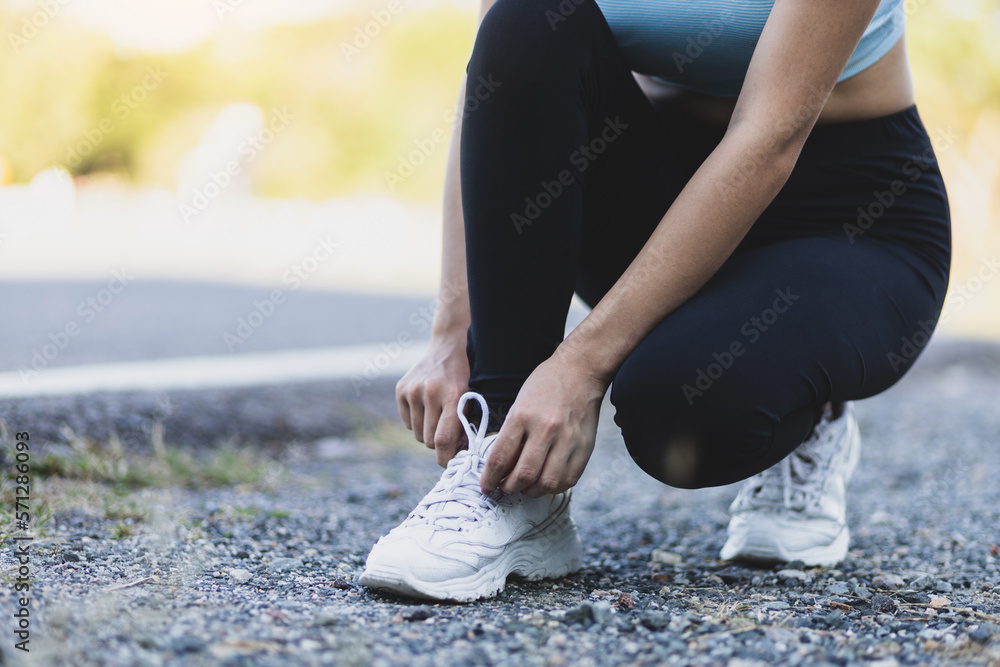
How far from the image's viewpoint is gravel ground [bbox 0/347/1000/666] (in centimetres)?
89

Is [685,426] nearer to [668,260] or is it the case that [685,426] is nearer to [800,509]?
[668,260]

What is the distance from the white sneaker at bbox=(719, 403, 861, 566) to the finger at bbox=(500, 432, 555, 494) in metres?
0.49

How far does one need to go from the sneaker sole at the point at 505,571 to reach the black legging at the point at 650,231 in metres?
0.19

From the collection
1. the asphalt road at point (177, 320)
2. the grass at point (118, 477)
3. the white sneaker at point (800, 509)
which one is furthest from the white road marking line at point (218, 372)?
the white sneaker at point (800, 509)

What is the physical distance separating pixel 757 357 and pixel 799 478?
430mm

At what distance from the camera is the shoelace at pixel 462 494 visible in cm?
111

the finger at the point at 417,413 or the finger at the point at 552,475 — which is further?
the finger at the point at 417,413

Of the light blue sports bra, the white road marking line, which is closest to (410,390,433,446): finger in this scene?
the light blue sports bra

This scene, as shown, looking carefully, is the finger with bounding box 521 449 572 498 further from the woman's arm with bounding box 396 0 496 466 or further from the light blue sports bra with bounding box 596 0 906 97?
the light blue sports bra with bounding box 596 0 906 97

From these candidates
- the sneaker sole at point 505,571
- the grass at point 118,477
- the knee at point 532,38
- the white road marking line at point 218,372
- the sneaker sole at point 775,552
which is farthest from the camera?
the white road marking line at point 218,372

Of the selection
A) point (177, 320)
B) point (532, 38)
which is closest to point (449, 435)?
point (532, 38)

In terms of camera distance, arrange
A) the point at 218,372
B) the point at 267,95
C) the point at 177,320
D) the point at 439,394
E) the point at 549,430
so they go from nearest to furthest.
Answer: the point at 549,430 < the point at 439,394 < the point at 218,372 < the point at 177,320 < the point at 267,95

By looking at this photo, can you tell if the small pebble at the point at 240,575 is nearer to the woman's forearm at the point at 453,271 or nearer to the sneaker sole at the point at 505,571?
the sneaker sole at the point at 505,571

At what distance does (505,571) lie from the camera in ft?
3.76
